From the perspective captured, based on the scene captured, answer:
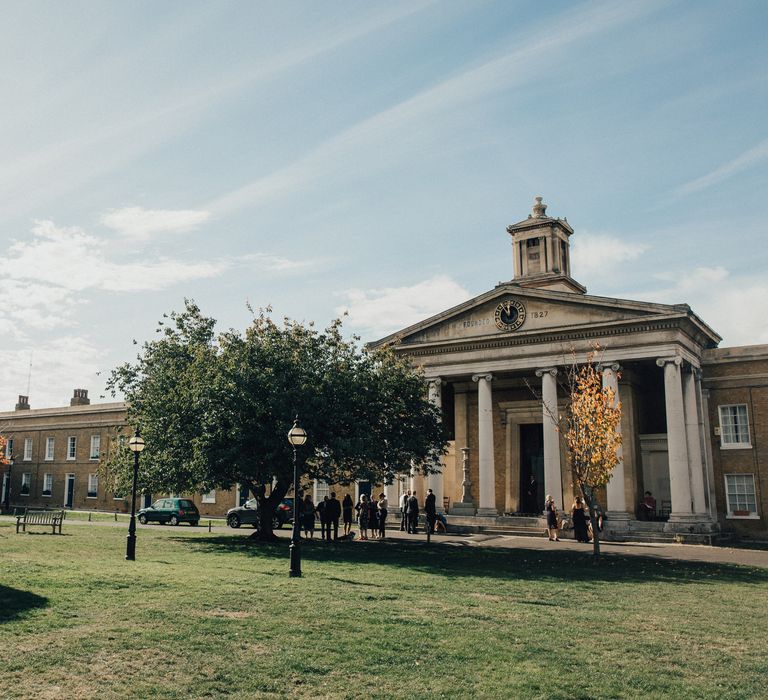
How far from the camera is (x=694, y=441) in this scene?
1259 inches

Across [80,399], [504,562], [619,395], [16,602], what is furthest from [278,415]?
[80,399]

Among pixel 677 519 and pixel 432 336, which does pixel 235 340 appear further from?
pixel 677 519

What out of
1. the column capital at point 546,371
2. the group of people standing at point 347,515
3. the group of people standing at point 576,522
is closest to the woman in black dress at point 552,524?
the group of people standing at point 576,522

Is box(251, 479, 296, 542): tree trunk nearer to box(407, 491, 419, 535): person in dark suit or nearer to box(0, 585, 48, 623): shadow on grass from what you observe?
box(407, 491, 419, 535): person in dark suit

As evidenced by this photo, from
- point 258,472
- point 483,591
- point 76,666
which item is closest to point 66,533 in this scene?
point 258,472

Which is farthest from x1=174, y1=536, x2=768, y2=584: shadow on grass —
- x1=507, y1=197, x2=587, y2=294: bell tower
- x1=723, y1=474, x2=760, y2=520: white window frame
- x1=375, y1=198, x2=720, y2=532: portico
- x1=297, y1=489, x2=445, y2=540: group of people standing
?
x1=507, y1=197, x2=587, y2=294: bell tower

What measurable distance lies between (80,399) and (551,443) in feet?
132

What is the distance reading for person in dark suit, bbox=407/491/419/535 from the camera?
94.1ft

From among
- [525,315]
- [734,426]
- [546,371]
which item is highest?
[525,315]

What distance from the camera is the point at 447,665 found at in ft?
27.9

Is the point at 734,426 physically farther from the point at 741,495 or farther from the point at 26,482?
the point at 26,482

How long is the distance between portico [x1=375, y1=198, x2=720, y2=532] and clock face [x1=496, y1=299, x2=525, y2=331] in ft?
0.17

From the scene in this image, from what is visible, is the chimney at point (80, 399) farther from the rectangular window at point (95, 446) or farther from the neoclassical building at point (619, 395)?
the neoclassical building at point (619, 395)

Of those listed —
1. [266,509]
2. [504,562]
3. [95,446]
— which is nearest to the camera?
[504,562]
